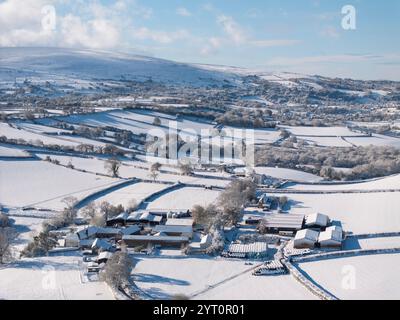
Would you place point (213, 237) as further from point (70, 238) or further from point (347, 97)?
point (347, 97)

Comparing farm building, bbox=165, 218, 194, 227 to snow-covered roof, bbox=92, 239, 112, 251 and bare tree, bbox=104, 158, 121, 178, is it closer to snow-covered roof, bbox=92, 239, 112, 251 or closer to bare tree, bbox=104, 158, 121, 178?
snow-covered roof, bbox=92, 239, 112, 251

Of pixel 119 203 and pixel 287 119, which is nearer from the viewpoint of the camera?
pixel 119 203

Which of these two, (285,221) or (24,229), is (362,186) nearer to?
(285,221)

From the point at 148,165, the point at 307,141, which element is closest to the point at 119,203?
the point at 148,165

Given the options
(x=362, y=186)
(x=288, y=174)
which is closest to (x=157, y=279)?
(x=362, y=186)

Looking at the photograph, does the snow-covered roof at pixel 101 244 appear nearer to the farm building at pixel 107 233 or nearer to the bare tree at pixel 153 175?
the farm building at pixel 107 233
